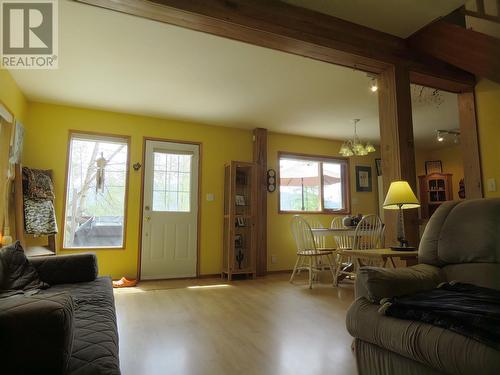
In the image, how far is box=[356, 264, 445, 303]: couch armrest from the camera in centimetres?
147

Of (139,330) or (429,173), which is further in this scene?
(429,173)

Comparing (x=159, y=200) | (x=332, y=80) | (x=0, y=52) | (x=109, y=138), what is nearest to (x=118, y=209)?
(x=159, y=200)

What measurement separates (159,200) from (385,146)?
10.5 feet

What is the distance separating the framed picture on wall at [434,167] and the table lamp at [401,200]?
15.3 feet

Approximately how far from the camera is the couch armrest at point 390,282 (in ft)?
4.81

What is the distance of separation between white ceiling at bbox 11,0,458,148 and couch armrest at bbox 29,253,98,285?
72.3 inches

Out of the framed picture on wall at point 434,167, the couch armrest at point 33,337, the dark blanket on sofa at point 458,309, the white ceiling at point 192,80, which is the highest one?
the white ceiling at point 192,80

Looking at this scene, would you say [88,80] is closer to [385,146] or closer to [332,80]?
[332,80]

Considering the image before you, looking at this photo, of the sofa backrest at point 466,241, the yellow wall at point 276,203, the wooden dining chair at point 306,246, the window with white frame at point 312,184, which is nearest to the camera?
the sofa backrest at point 466,241

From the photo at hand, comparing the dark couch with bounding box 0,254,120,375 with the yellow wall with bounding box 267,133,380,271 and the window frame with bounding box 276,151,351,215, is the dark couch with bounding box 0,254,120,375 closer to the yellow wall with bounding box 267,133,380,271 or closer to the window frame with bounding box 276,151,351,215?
the yellow wall with bounding box 267,133,380,271

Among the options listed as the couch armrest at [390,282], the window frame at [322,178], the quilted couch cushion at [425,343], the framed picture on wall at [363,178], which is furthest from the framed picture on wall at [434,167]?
the quilted couch cushion at [425,343]

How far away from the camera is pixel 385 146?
2.73 m

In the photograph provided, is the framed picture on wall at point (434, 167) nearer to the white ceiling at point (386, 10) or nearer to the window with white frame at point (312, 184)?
the window with white frame at point (312, 184)
